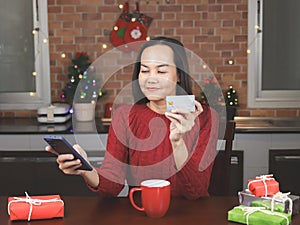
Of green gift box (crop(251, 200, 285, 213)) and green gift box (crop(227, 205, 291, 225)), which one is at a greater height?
green gift box (crop(251, 200, 285, 213))

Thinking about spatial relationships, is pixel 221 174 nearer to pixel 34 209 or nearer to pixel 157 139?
pixel 157 139

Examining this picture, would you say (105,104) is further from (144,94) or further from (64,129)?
(144,94)

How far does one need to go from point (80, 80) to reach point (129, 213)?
7.89ft

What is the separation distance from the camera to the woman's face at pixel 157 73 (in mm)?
2086

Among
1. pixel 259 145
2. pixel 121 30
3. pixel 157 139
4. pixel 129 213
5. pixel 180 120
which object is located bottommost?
pixel 259 145

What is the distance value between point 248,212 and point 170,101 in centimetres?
47

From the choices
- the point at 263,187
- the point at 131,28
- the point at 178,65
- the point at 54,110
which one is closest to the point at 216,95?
the point at 131,28

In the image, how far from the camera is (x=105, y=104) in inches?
160

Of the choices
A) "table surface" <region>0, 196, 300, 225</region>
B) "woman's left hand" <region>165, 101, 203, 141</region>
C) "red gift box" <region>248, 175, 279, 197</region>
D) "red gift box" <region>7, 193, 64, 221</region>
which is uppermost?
"woman's left hand" <region>165, 101, 203, 141</region>

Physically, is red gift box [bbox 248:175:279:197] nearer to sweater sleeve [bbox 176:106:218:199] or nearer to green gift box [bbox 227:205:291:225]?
green gift box [bbox 227:205:291:225]

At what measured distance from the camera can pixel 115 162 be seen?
2.12 m

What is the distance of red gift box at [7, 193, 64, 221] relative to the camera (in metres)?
1.63

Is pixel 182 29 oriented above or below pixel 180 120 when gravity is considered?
above

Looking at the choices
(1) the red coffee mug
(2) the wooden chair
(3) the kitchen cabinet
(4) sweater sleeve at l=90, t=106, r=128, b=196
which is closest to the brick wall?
(3) the kitchen cabinet
